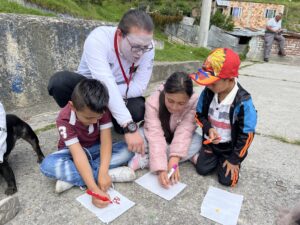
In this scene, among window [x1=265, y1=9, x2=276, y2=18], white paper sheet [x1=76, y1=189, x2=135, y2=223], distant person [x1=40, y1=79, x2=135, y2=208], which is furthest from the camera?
window [x1=265, y1=9, x2=276, y2=18]

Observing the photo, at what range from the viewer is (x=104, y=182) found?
69.2 inches

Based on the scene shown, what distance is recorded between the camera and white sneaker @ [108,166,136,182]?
6.14ft

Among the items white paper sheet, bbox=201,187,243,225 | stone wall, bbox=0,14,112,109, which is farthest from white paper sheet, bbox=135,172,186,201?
stone wall, bbox=0,14,112,109

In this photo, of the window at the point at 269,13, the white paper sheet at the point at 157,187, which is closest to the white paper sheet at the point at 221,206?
the white paper sheet at the point at 157,187

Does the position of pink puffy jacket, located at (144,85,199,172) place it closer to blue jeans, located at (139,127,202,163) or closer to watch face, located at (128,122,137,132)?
blue jeans, located at (139,127,202,163)

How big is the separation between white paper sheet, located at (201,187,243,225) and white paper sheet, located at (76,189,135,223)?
44 centimetres

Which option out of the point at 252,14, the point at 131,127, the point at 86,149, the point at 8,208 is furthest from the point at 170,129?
the point at 252,14

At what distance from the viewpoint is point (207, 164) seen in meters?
2.03

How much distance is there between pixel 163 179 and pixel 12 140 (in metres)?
1.02

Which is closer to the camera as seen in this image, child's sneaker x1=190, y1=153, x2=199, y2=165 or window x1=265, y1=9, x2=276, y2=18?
child's sneaker x1=190, y1=153, x2=199, y2=165

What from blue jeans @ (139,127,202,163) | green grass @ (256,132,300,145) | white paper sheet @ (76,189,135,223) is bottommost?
green grass @ (256,132,300,145)

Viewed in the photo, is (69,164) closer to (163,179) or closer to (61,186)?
(61,186)

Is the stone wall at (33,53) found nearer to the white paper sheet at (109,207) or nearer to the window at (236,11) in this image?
the white paper sheet at (109,207)

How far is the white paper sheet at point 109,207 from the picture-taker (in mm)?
1579
